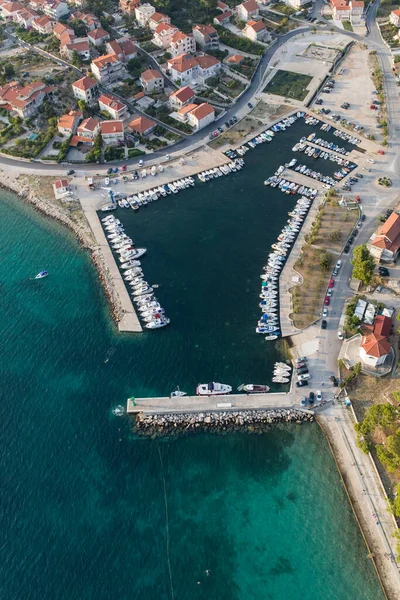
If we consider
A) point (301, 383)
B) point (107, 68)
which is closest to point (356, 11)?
point (107, 68)

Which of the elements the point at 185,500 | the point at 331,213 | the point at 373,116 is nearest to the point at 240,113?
the point at 373,116

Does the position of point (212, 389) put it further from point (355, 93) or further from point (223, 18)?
point (223, 18)

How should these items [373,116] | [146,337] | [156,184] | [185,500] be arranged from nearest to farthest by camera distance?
[185,500], [146,337], [156,184], [373,116]

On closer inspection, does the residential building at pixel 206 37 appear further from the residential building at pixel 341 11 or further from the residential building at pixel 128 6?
the residential building at pixel 341 11

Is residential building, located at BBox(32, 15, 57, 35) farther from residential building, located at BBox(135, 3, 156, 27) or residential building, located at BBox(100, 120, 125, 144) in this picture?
residential building, located at BBox(100, 120, 125, 144)

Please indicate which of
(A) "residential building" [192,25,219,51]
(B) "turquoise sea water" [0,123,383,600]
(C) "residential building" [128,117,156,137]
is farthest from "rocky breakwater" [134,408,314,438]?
(A) "residential building" [192,25,219,51]

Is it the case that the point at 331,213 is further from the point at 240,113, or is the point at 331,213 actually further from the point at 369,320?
the point at 240,113

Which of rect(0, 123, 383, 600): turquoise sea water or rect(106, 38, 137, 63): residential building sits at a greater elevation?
rect(106, 38, 137, 63): residential building
